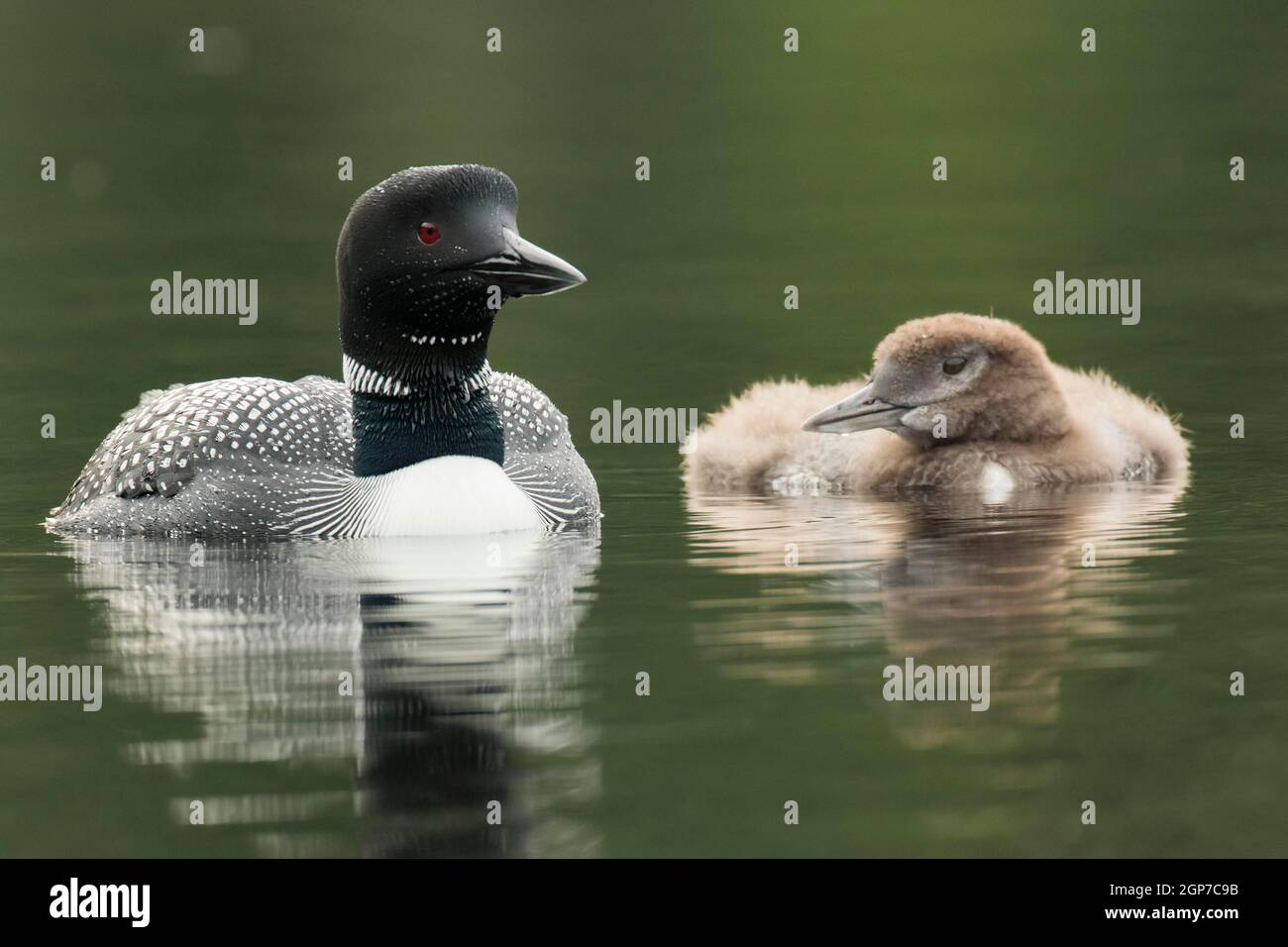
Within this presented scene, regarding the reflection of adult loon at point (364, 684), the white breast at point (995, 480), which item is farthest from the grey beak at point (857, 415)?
the reflection of adult loon at point (364, 684)

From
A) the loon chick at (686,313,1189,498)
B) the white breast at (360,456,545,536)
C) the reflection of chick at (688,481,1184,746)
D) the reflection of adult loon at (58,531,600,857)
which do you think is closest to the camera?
the reflection of adult loon at (58,531,600,857)

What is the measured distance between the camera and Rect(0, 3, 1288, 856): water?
475 centimetres

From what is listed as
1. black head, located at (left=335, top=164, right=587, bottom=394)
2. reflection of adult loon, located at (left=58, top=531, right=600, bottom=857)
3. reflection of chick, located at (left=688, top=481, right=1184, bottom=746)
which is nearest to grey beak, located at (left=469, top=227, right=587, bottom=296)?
black head, located at (left=335, top=164, right=587, bottom=394)

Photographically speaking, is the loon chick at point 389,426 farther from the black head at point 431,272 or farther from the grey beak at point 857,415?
the grey beak at point 857,415

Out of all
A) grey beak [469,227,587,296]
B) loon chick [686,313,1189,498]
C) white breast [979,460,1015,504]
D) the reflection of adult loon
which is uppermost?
grey beak [469,227,587,296]

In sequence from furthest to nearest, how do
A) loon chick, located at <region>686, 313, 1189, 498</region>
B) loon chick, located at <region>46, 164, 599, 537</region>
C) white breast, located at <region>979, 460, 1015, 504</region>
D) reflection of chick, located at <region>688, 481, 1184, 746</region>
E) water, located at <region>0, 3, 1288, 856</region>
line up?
loon chick, located at <region>686, 313, 1189, 498</region>
white breast, located at <region>979, 460, 1015, 504</region>
loon chick, located at <region>46, 164, 599, 537</region>
reflection of chick, located at <region>688, 481, 1184, 746</region>
water, located at <region>0, 3, 1288, 856</region>

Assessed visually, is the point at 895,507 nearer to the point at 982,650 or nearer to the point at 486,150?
the point at 982,650

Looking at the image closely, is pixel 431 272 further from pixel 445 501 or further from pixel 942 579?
pixel 942 579

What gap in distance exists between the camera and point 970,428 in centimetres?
957

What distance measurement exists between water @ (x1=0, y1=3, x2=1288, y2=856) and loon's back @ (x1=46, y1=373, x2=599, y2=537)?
21cm

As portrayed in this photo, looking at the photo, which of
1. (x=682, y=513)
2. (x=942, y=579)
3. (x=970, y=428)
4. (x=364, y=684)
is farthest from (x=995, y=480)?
(x=364, y=684)

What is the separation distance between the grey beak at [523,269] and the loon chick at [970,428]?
7.18ft

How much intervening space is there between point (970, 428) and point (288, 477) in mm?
3049

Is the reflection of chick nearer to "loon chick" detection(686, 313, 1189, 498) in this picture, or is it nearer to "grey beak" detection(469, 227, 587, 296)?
"loon chick" detection(686, 313, 1189, 498)
